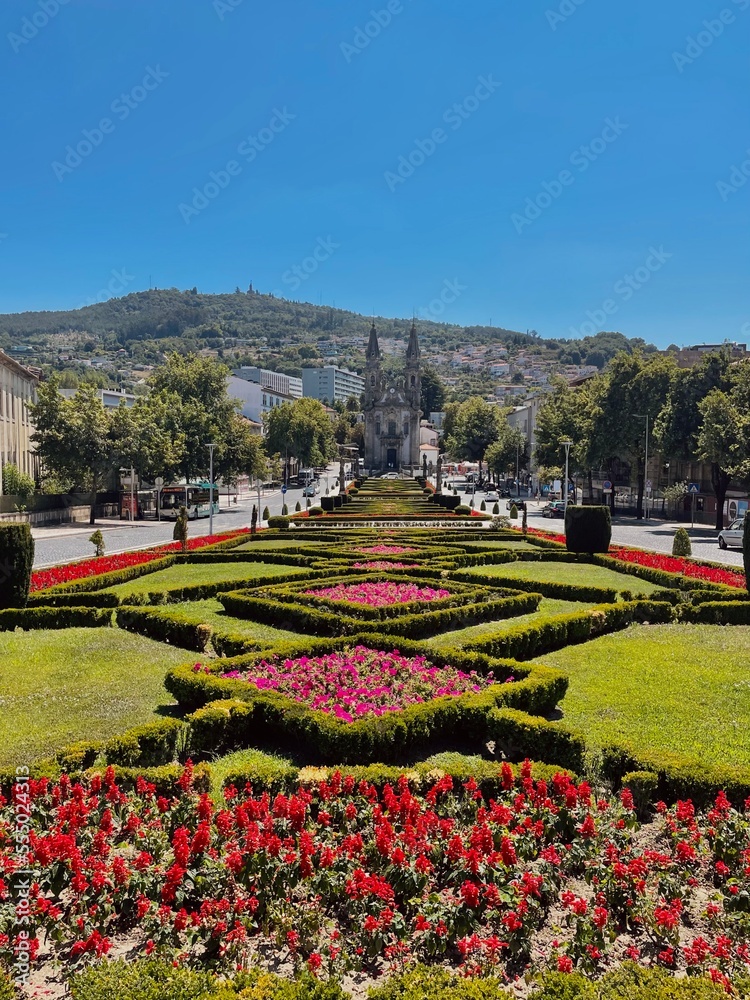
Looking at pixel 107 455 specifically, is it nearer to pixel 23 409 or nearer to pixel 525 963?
pixel 23 409

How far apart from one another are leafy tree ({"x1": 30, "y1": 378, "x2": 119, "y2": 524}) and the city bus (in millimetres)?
5664

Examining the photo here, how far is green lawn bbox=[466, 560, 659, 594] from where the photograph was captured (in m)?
19.7

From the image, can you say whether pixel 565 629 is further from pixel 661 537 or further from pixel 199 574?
pixel 661 537

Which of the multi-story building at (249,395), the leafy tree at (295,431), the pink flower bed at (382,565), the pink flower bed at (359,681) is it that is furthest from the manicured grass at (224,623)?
the multi-story building at (249,395)

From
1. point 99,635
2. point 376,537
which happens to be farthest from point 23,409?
point 99,635

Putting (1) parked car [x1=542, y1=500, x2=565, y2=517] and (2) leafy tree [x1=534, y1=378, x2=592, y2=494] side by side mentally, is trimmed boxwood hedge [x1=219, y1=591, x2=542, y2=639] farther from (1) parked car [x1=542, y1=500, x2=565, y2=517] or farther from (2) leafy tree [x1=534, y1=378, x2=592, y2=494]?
(2) leafy tree [x1=534, y1=378, x2=592, y2=494]

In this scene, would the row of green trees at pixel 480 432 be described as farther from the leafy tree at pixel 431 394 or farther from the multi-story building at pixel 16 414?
the leafy tree at pixel 431 394

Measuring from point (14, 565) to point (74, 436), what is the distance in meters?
29.7

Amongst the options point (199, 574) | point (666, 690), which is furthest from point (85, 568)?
point (666, 690)

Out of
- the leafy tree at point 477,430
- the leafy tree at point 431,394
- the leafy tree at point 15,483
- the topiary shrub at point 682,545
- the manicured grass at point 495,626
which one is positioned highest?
the leafy tree at point 431,394

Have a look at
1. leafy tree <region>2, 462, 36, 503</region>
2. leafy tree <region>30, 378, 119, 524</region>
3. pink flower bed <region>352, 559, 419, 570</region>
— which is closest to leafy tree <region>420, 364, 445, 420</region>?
leafy tree <region>2, 462, 36, 503</region>

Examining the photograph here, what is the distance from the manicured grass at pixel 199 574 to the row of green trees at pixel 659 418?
85.7 ft

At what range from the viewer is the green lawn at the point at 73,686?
333 inches

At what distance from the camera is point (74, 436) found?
42.0 metres
